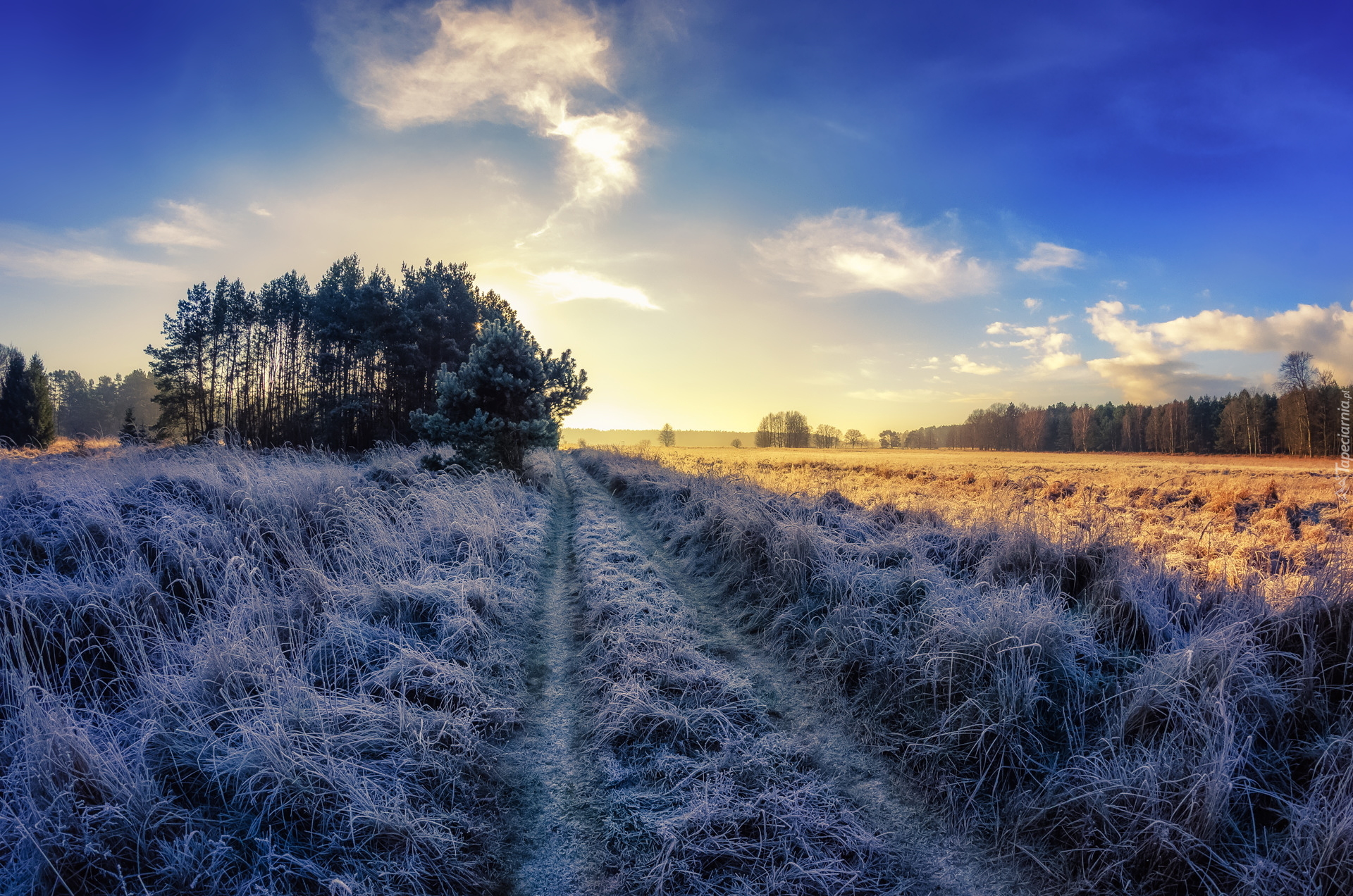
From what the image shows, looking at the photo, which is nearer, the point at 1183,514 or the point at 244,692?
the point at 244,692

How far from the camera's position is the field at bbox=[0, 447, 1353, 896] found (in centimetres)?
274

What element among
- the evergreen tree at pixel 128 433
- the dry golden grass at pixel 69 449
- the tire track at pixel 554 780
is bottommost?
the tire track at pixel 554 780

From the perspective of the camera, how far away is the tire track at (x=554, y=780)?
2.99 m

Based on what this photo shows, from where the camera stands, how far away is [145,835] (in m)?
2.60

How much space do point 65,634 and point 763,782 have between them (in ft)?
18.6

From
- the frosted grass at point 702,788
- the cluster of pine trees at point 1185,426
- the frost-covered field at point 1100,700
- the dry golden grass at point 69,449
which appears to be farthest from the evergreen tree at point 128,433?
the cluster of pine trees at point 1185,426

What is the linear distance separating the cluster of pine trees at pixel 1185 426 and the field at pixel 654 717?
44769 mm

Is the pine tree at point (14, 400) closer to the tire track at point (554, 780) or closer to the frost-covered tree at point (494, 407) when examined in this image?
the frost-covered tree at point (494, 407)

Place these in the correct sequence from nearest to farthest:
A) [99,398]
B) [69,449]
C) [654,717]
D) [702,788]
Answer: [702,788] < [654,717] < [69,449] < [99,398]

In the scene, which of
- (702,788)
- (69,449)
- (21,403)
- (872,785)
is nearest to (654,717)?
(702,788)

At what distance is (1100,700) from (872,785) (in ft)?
6.26

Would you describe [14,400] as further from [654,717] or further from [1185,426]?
[1185,426]

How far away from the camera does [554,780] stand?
375 centimetres

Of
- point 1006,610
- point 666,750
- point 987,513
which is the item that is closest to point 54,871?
point 666,750
